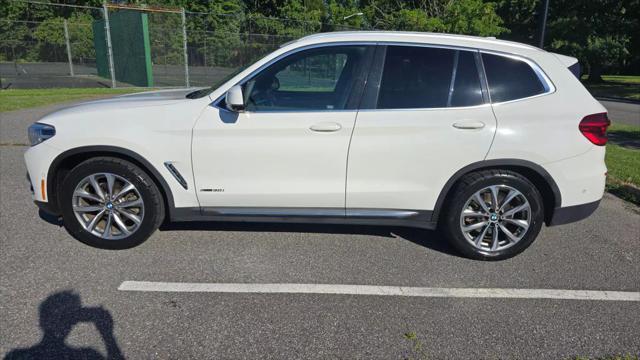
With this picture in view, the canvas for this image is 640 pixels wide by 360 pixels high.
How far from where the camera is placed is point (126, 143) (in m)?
3.33

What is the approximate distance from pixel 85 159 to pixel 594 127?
4211 millimetres

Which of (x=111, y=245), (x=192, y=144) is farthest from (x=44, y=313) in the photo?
(x=192, y=144)

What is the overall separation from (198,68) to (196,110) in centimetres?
1561

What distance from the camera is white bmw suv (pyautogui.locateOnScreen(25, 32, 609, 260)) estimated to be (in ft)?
10.9

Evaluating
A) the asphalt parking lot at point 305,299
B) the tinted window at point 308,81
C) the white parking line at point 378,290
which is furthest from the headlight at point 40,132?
the tinted window at point 308,81

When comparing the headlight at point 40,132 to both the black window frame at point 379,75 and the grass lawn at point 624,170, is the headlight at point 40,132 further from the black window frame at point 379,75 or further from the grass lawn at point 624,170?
the grass lawn at point 624,170

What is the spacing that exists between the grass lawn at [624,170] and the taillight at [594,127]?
2.58 meters

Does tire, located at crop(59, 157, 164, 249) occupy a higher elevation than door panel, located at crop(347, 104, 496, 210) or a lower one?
lower

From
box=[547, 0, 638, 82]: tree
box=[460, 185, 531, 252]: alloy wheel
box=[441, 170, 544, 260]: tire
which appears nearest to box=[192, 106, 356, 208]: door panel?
box=[441, 170, 544, 260]: tire

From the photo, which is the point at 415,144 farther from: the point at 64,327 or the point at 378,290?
the point at 64,327

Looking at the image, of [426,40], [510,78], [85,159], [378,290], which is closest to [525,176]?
[510,78]

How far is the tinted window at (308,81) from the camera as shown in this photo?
3.43 m

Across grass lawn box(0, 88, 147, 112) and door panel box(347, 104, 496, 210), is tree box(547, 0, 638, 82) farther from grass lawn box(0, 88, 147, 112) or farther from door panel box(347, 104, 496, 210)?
door panel box(347, 104, 496, 210)

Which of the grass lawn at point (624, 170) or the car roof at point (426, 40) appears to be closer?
the car roof at point (426, 40)
